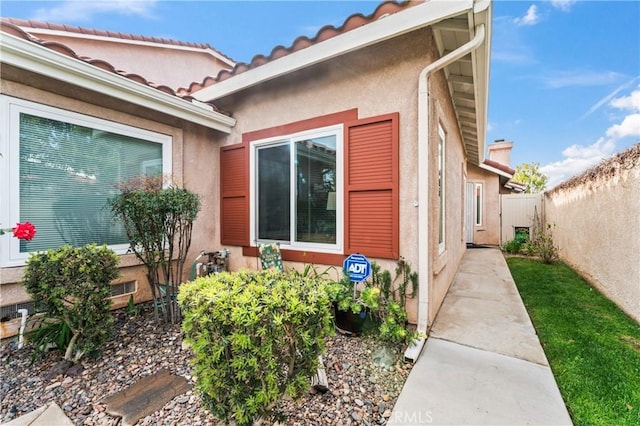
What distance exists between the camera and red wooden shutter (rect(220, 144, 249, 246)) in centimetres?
551

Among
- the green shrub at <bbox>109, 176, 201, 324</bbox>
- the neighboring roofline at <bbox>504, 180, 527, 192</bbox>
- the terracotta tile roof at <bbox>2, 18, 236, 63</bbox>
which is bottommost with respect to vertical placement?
the green shrub at <bbox>109, 176, 201, 324</bbox>

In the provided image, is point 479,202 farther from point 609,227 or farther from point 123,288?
point 123,288

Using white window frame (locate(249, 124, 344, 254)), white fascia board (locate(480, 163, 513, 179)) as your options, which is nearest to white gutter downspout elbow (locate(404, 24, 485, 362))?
white window frame (locate(249, 124, 344, 254))

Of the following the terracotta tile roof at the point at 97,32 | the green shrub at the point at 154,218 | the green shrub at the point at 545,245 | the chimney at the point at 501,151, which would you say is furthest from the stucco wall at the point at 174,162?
the chimney at the point at 501,151

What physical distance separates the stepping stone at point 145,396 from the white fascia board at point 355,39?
4437 mm

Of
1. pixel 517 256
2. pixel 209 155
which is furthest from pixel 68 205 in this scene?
pixel 517 256

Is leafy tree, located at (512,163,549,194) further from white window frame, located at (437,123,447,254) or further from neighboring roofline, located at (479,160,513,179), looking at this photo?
white window frame, located at (437,123,447,254)

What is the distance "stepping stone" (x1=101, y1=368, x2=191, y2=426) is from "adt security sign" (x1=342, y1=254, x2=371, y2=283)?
225 cm

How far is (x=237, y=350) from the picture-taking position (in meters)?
1.86

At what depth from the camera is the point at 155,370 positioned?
3.04 metres

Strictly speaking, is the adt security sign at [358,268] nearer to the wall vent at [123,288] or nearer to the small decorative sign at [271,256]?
the small decorative sign at [271,256]

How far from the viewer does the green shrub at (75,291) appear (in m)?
2.93

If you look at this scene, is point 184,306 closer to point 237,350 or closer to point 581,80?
point 237,350

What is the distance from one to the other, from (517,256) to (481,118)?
724cm
